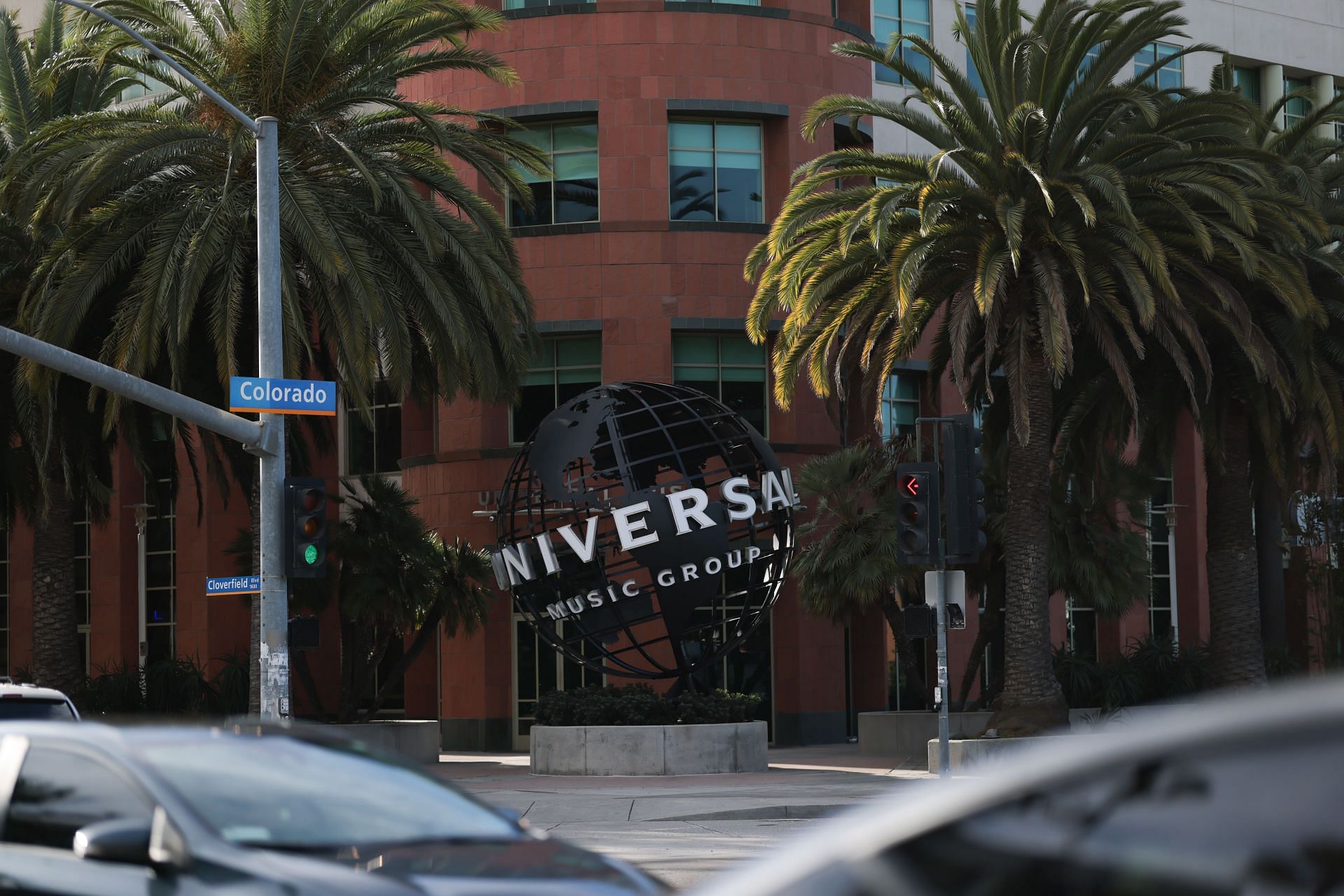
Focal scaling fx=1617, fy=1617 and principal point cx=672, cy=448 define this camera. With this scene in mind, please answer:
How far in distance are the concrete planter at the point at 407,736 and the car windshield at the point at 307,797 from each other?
22.4 meters

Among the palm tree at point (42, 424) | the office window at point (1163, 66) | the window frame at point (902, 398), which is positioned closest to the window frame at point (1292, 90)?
the office window at point (1163, 66)

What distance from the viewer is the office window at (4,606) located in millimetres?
45406

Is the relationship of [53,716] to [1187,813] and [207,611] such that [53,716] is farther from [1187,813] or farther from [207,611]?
[207,611]

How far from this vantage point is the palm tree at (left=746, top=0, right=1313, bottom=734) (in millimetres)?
23953

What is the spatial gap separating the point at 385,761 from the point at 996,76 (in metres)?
20.7

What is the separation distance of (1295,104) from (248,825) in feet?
166

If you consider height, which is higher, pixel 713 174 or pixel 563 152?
pixel 563 152

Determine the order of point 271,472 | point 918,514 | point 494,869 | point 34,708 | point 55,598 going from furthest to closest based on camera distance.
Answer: point 55,598 → point 918,514 → point 271,472 → point 34,708 → point 494,869

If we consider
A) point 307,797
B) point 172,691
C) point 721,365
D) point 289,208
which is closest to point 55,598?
point 172,691

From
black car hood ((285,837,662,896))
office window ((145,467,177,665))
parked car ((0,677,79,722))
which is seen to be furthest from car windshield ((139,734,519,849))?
office window ((145,467,177,665))

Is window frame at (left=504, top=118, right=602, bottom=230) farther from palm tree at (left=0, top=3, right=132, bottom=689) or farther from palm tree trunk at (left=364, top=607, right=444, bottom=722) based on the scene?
palm tree trunk at (left=364, top=607, right=444, bottom=722)

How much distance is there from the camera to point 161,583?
1673 inches

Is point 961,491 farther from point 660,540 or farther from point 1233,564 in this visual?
point 1233,564

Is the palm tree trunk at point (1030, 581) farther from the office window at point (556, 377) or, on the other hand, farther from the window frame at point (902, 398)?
→ the office window at point (556, 377)
